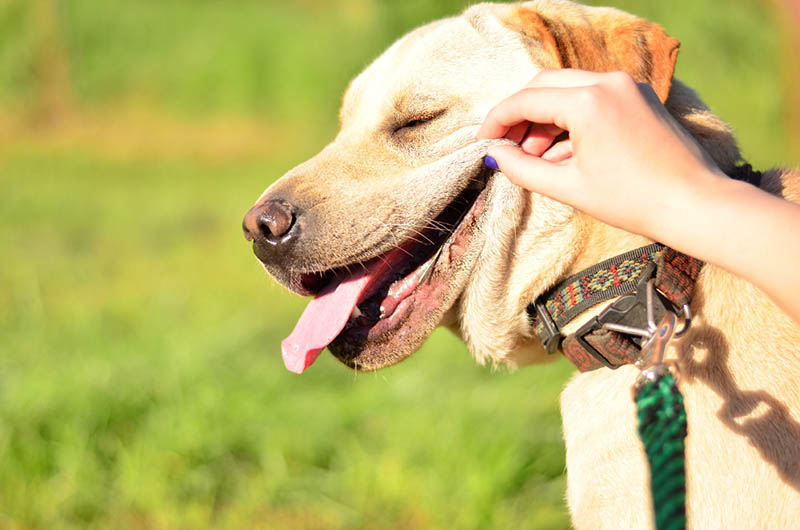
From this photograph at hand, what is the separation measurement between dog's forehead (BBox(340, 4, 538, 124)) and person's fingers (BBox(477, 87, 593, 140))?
2.20 feet

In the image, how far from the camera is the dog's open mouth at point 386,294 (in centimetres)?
233

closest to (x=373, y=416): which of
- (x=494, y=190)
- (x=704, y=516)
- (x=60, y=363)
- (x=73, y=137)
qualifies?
(x=60, y=363)

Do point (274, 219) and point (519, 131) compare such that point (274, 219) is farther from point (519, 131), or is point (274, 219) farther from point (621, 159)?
point (621, 159)

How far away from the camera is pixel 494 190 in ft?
7.47

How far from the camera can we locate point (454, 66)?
245 centimetres

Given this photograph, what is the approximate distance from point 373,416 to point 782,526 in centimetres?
296

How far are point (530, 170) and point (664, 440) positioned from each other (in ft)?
1.92

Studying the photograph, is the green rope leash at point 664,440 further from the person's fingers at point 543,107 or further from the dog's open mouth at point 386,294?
the dog's open mouth at point 386,294

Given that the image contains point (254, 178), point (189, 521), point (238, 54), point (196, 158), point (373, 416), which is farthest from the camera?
point (238, 54)

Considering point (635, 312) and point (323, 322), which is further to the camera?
point (323, 322)

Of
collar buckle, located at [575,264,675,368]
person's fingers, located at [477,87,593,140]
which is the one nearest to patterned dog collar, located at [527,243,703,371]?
collar buckle, located at [575,264,675,368]

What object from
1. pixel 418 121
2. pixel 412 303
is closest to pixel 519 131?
pixel 418 121

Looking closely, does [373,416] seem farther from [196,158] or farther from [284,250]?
[196,158]

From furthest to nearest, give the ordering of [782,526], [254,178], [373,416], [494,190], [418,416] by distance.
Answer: [254,178] < [373,416] < [418,416] < [494,190] < [782,526]
